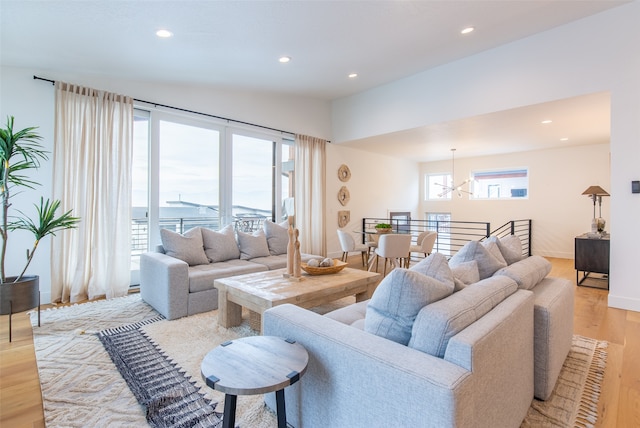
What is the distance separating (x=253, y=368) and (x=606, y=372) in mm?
2427

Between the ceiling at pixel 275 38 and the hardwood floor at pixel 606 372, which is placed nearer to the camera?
the hardwood floor at pixel 606 372

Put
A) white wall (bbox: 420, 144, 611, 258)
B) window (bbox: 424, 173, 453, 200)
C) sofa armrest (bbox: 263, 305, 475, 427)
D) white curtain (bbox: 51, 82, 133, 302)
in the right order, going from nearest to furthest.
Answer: sofa armrest (bbox: 263, 305, 475, 427) → white curtain (bbox: 51, 82, 133, 302) → white wall (bbox: 420, 144, 611, 258) → window (bbox: 424, 173, 453, 200)

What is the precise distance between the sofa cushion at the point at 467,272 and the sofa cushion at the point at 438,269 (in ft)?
0.79

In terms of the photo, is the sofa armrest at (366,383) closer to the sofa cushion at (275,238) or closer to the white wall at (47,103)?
the sofa cushion at (275,238)

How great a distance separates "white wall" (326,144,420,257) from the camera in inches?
264

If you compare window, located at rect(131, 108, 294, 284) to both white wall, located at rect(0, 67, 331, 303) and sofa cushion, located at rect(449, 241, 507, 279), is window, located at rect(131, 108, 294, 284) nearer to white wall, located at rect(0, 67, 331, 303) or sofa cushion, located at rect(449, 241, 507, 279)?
white wall, located at rect(0, 67, 331, 303)

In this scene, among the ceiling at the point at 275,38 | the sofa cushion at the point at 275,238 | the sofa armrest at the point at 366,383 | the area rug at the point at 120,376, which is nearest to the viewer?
the sofa armrest at the point at 366,383

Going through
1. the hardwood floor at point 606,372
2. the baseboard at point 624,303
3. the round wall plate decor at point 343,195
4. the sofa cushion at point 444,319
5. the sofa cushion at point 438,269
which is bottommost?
the hardwood floor at point 606,372

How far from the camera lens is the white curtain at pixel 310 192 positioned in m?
5.98

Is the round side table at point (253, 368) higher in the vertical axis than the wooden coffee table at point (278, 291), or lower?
higher

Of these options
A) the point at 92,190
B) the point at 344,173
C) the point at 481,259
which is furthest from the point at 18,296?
the point at 344,173


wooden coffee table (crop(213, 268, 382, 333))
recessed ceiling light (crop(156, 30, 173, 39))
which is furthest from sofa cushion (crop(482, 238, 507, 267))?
recessed ceiling light (crop(156, 30, 173, 39))

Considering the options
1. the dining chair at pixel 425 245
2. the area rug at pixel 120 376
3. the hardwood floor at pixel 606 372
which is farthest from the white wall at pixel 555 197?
the area rug at pixel 120 376

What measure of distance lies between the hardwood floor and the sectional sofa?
39cm
